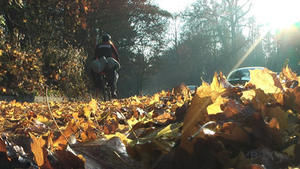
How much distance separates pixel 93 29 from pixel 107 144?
2109 centimetres

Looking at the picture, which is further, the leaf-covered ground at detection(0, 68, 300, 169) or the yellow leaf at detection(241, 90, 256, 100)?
the yellow leaf at detection(241, 90, 256, 100)

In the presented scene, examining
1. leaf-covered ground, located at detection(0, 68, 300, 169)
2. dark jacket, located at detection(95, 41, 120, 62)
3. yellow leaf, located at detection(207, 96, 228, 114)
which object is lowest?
leaf-covered ground, located at detection(0, 68, 300, 169)

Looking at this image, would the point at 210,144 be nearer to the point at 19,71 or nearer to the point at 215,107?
the point at 215,107

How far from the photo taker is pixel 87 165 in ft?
2.43

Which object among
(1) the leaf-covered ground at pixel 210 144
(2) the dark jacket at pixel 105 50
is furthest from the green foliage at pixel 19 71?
(1) the leaf-covered ground at pixel 210 144

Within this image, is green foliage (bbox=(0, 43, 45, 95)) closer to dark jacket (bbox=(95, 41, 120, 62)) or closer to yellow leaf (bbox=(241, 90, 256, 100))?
dark jacket (bbox=(95, 41, 120, 62))

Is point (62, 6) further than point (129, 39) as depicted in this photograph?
No

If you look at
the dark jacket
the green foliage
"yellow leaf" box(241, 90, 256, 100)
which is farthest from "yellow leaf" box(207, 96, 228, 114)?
the dark jacket

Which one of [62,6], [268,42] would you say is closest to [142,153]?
[62,6]

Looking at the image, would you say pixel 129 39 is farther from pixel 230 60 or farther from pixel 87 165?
pixel 87 165

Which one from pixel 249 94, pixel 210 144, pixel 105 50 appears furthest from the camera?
pixel 105 50

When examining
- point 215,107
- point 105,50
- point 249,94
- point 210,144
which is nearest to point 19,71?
point 105,50

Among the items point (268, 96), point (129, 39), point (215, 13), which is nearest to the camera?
point (268, 96)

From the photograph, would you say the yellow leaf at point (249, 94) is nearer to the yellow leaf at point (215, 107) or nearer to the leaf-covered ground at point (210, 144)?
the leaf-covered ground at point (210, 144)
